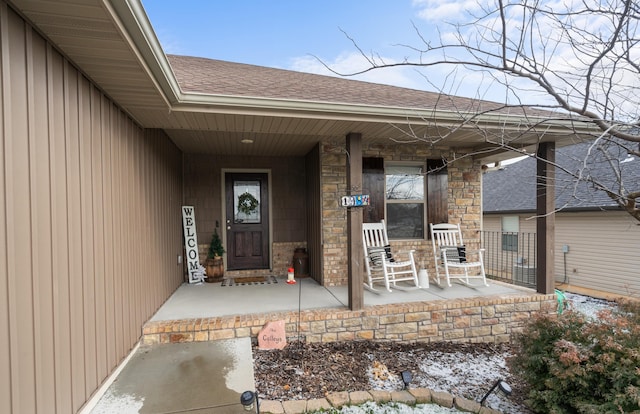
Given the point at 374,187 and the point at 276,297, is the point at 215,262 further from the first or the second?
the point at 374,187

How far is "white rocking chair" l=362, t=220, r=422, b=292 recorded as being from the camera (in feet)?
13.7

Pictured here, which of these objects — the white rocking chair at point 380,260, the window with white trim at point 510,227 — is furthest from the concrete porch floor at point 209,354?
the window with white trim at point 510,227

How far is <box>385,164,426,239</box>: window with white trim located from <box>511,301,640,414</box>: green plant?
2.70m

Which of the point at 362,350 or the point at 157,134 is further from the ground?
the point at 157,134

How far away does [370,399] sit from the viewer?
221 centimetres

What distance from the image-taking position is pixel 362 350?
3236mm

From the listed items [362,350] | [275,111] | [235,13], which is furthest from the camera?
[235,13]

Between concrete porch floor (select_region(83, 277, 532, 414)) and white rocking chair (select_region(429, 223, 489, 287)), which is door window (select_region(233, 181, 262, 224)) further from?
white rocking chair (select_region(429, 223, 489, 287))

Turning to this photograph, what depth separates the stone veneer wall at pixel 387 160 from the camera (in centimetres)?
458

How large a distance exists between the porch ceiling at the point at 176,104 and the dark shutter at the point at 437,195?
504mm

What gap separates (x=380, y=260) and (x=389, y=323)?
975 mm

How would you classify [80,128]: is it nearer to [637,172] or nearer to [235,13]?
[235,13]

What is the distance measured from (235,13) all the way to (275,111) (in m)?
4.24

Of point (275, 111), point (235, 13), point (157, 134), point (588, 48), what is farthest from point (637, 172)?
point (157, 134)
